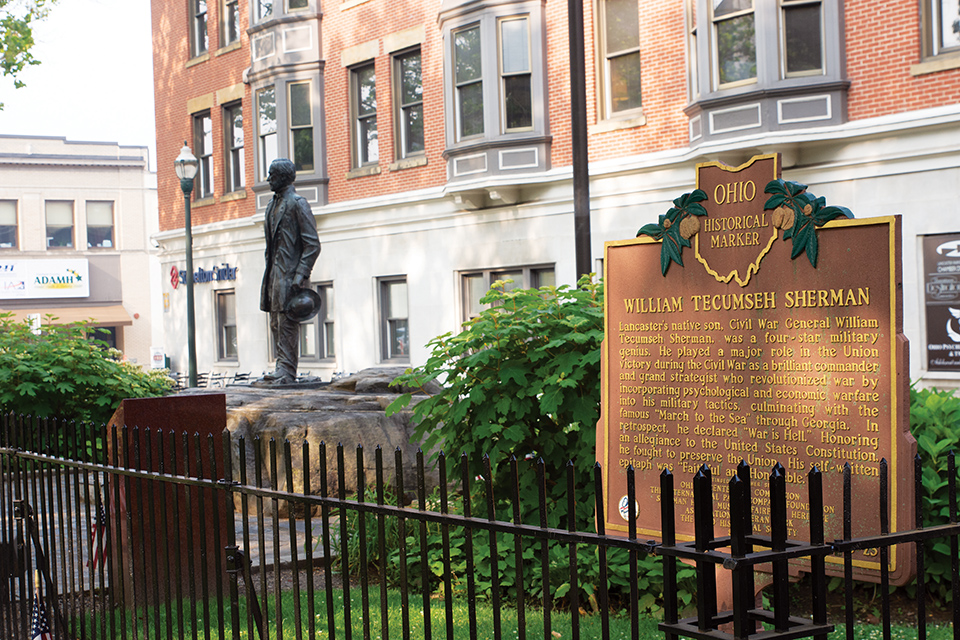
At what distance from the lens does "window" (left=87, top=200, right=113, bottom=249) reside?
149 ft

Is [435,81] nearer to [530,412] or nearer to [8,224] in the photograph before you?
[530,412]

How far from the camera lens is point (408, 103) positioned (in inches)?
875

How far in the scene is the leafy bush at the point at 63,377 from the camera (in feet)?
36.1

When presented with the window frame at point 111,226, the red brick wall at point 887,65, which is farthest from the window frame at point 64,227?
the red brick wall at point 887,65

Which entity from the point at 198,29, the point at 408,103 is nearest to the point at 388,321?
the point at 408,103

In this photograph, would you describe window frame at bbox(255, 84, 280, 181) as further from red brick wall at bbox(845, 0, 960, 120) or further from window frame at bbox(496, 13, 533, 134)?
red brick wall at bbox(845, 0, 960, 120)

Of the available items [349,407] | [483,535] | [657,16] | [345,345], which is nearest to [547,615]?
[483,535]

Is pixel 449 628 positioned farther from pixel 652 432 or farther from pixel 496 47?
pixel 496 47

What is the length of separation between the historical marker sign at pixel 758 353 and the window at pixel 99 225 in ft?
146

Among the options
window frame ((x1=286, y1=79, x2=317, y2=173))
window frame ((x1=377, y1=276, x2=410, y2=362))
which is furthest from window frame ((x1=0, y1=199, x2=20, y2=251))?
window frame ((x1=377, y1=276, x2=410, y2=362))

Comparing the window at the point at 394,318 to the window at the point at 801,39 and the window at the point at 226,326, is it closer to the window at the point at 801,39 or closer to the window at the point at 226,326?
the window at the point at 226,326

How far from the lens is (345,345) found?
2386cm

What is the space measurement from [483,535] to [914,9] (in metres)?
11.6

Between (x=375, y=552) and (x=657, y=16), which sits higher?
(x=657, y=16)
